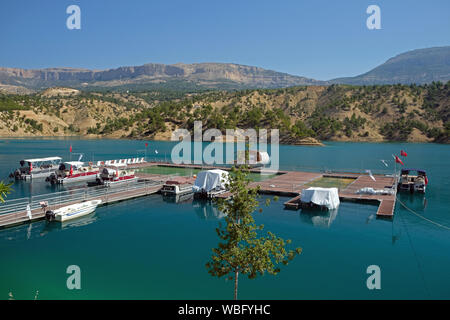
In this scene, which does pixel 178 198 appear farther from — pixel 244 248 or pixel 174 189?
pixel 244 248

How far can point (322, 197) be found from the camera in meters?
32.6

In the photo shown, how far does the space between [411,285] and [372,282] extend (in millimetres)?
1867

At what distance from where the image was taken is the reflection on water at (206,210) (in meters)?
31.5

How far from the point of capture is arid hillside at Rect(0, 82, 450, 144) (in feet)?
484

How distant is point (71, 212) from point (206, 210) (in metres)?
11.1

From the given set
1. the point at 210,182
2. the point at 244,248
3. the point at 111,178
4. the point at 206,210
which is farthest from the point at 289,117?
the point at 244,248

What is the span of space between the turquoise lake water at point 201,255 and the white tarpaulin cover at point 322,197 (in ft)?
3.39

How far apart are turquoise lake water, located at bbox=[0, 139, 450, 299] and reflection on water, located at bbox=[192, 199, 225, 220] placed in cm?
17

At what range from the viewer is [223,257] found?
12.5 metres

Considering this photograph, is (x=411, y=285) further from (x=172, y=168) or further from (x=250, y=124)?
(x=250, y=124)

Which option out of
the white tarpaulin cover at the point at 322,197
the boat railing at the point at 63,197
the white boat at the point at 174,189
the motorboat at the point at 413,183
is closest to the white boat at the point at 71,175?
the boat railing at the point at 63,197

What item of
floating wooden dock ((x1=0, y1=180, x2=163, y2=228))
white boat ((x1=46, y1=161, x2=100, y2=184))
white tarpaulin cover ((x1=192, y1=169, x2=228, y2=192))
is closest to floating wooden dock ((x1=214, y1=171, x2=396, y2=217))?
white tarpaulin cover ((x1=192, y1=169, x2=228, y2=192))

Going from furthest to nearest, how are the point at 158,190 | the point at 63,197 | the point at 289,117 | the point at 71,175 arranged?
1. the point at 289,117
2. the point at 71,175
3. the point at 158,190
4. the point at 63,197

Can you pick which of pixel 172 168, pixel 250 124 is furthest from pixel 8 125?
pixel 172 168
